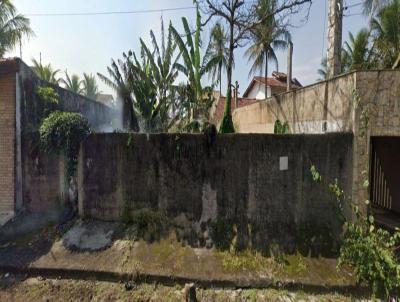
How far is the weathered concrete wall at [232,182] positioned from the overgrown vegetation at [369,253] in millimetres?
478

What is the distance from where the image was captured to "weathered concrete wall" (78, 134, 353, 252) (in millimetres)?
5117

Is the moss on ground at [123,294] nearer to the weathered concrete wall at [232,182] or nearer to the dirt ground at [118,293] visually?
the dirt ground at [118,293]

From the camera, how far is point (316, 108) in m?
6.14

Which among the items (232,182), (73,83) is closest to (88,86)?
(73,83)

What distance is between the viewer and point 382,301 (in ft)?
13.6

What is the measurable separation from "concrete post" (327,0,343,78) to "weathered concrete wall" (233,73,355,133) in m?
1.12

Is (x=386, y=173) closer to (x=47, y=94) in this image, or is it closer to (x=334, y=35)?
(x=334, y=35)

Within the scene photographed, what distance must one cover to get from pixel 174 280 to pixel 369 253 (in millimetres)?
3111

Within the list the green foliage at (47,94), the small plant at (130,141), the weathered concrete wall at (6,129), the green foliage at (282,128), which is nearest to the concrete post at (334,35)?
the green foliage at (282,128)

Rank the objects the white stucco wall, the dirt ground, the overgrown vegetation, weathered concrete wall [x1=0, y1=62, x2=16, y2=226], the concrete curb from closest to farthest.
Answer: the overgrown vegetation, the dirt ground, the concrete curb, weathered concrete wall [x1=0, y1=62, x2=16, y2=226], the white stucco wall

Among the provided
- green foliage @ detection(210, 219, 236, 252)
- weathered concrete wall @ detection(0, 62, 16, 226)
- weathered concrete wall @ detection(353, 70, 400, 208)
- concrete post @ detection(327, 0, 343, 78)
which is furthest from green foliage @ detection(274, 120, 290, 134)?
weathered concrete wall @ detection(0, 62, 16, 226)

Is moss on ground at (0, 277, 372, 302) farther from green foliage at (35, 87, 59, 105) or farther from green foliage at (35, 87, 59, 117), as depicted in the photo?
green foliage at (35, 87, 59, 105)

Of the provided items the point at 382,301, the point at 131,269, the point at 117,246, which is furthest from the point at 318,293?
the point at 117,246

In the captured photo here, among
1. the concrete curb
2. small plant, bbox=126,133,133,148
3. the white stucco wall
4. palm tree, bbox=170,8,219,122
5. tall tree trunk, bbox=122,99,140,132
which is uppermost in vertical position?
the white stucco wall
